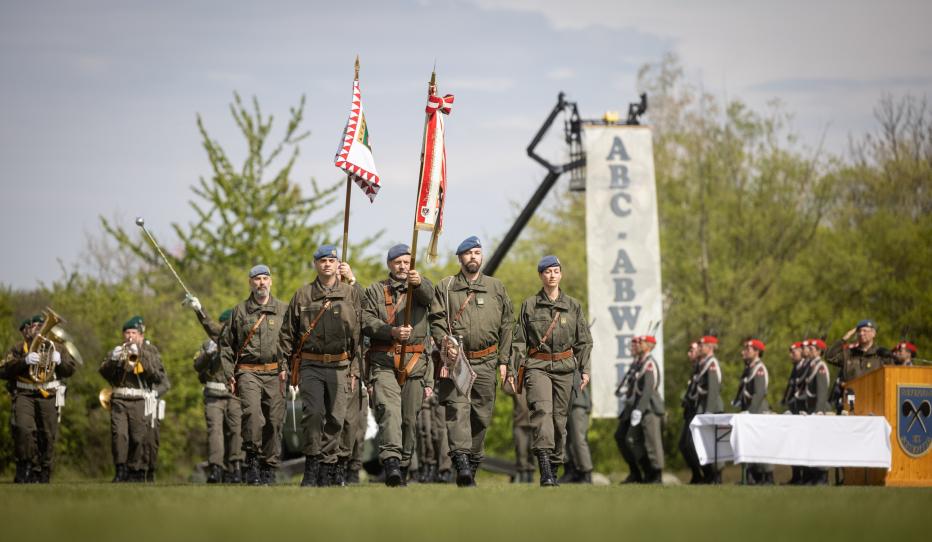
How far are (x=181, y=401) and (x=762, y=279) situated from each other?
16.9 m

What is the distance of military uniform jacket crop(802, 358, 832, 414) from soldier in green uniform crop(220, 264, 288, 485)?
8.20 meters

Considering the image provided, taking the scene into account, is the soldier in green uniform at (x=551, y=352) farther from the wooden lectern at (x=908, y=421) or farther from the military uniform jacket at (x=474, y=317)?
the wooden lectern at (x=908, y=421)

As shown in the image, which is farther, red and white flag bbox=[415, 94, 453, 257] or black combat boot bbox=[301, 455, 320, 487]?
red and white flag bbox=[415, 94, 453, 257]

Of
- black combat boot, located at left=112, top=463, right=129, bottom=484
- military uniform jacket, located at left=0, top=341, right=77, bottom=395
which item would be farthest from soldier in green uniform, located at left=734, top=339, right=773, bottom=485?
military uniform jacket, located at left=0, top=341, right=77, bottom=395

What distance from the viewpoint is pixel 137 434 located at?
2023cm

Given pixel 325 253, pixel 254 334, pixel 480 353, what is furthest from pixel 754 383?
Answer: pixel 325 253

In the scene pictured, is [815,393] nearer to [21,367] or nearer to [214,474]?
[214,474]

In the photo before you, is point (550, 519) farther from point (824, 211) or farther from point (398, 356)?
point (824, 211)

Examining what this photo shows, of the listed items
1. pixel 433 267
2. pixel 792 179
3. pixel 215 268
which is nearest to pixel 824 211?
pixel 792 179

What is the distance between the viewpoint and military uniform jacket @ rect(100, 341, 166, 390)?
65.6 ft

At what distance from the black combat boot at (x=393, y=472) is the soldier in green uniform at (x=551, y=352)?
160cm

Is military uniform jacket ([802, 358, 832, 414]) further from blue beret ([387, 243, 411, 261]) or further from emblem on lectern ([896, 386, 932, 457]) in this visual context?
blue beret ([387, 243, 411, 261])

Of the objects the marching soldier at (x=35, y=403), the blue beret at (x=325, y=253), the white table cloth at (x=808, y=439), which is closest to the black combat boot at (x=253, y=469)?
the blue beret at (x=325, y=253)

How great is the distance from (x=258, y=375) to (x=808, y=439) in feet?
23.3
